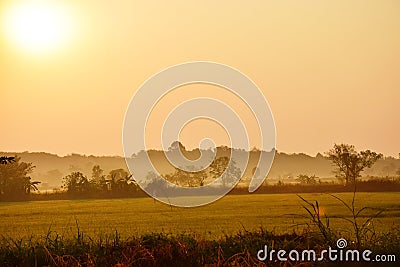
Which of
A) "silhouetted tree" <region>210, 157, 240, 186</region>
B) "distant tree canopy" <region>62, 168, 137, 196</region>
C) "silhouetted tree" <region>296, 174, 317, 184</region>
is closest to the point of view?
"silhouetted tree" <region>210, 157, 240, 186</region>

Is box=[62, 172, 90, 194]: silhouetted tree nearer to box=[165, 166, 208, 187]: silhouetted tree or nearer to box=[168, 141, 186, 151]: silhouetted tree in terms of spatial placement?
box=[165, 166, 208, 187]: silhouetted tree

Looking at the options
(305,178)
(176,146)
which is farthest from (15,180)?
(305,178)

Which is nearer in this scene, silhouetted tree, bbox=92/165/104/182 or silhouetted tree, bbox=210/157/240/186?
silhouetted tree, bbox=210/157/240/186

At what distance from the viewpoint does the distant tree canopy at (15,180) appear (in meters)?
33.6

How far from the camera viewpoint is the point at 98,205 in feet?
103

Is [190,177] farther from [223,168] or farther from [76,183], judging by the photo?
[76,183]

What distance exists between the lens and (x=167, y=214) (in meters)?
27.7

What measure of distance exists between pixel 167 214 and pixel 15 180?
10.8m

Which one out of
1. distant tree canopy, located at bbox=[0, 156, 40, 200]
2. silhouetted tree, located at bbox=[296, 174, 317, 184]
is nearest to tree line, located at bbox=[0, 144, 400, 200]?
distant tree canopy, located at bbox=[0, 156, 40, 200]

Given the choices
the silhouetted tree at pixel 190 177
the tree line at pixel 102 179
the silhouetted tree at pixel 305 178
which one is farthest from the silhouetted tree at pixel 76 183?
the silhouetted tree at pixel 305 178

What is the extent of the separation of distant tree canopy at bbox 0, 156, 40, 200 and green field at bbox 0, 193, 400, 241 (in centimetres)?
75

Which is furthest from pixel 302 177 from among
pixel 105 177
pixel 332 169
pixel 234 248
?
pixel 234 248

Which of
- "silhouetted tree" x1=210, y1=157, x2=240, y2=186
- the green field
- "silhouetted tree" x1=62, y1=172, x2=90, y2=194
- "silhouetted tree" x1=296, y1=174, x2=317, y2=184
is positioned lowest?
the green field

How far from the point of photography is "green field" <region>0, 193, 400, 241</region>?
21.5 metres
